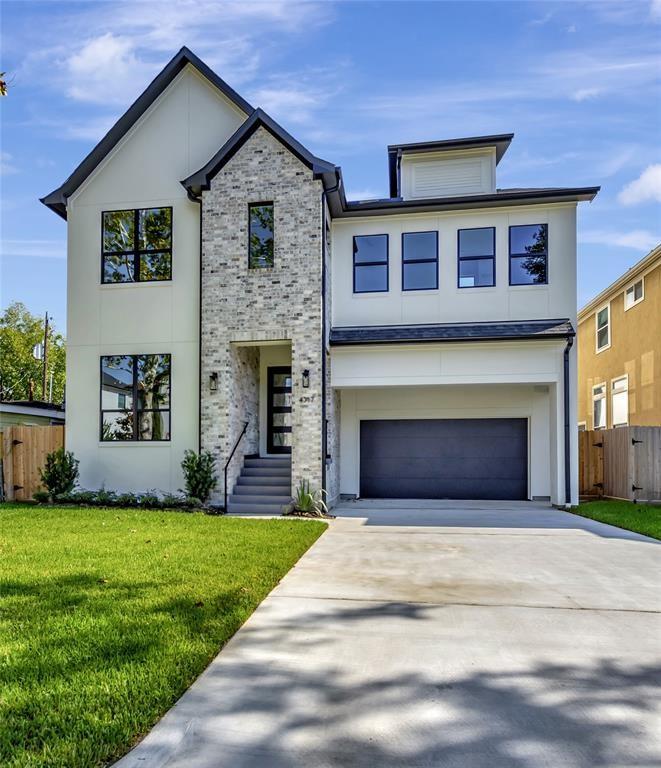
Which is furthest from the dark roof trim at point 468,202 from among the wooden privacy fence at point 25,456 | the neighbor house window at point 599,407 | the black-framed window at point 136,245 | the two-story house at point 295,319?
the neighbor house window at point 599,407

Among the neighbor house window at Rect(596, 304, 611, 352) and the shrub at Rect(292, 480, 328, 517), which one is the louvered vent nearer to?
the shrub at Rect(292, 480, 328, 517)

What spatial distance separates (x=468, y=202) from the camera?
12.8 m

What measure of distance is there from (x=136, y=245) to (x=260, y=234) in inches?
123

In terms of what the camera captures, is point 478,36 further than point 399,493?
No

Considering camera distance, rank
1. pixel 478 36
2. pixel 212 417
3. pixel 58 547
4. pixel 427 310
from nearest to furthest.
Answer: pixel 58 547
pixel 478 36
pixel 212 417
pixel 427 310

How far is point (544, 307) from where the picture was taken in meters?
12.7

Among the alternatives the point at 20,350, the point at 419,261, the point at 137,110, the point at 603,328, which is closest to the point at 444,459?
the point at 419,261

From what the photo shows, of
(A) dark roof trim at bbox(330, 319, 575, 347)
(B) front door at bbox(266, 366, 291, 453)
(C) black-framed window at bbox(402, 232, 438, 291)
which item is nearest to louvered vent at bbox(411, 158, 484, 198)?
(C) black-framed window at bbox(402, 232, 438, 291)

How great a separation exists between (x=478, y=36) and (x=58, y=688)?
418 inches

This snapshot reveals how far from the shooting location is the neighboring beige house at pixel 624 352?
16891 mm

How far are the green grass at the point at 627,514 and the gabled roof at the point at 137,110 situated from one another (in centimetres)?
1145

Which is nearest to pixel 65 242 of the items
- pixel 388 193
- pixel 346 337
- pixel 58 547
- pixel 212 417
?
pixel 212 417

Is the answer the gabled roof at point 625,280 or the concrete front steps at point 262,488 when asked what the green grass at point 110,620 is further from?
the gabled roof at point 625,280

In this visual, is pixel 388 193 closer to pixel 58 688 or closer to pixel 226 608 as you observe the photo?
pixel 226 608
